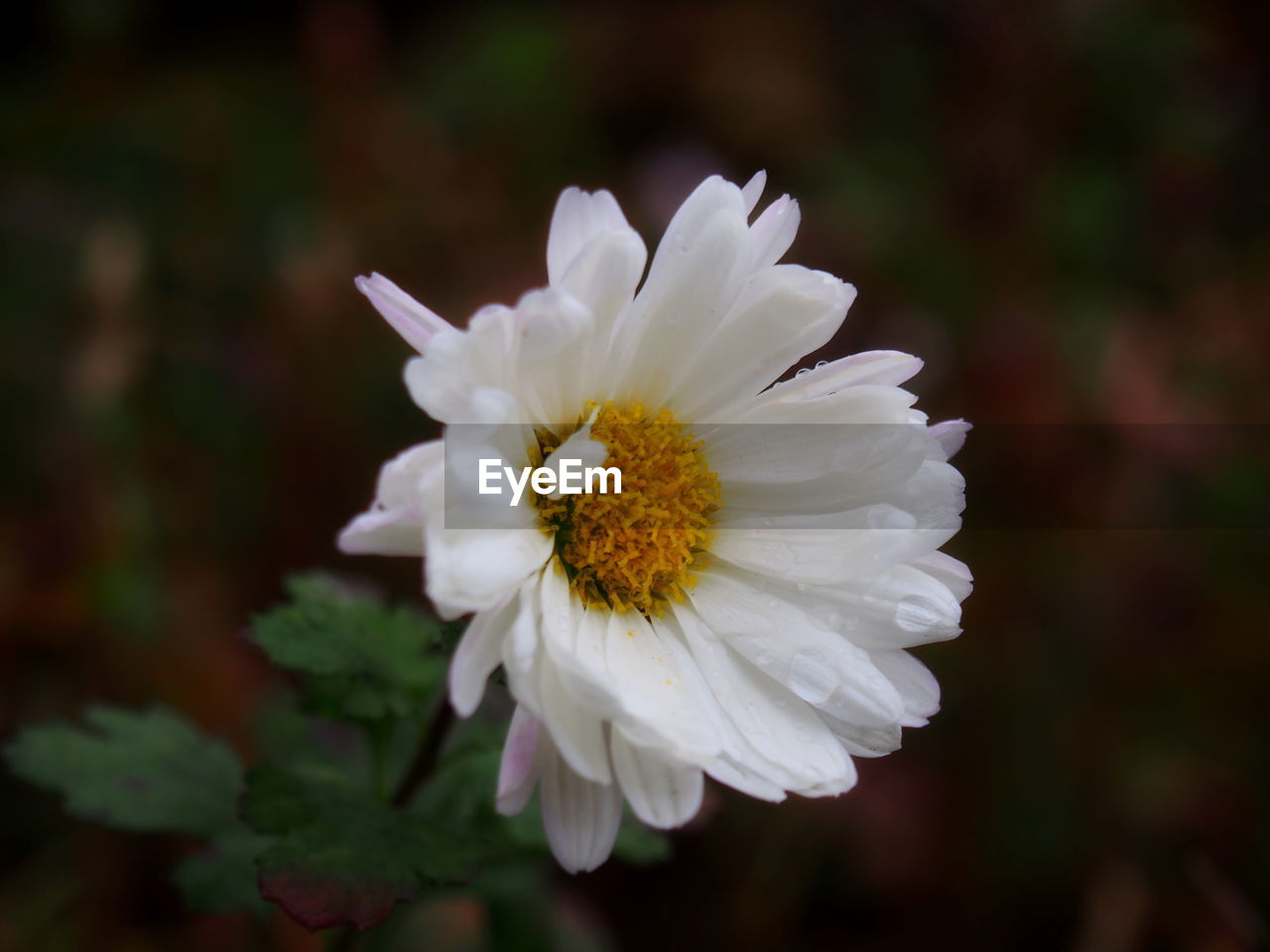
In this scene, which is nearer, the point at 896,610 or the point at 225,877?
the point at 896,610

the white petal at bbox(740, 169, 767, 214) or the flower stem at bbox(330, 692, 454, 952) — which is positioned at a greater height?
the white petal at bbox(740, 169, 767, 214)

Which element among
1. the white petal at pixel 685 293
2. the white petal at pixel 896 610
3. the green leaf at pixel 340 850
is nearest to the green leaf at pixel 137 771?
the green leaf at pixel 340 850

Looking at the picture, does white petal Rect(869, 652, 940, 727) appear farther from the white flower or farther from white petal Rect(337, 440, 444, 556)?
white petal Rect(337, 440, 444, 556)

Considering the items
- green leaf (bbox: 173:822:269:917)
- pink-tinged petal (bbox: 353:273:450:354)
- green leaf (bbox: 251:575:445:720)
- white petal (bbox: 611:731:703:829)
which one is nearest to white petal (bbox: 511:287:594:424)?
pink-tinged petal (bbox: 353:273:450:354)

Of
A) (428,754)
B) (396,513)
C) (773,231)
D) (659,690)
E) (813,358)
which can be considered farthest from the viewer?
(813,358)

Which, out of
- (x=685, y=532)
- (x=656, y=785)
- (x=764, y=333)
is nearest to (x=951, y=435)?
(x=764, y=333)

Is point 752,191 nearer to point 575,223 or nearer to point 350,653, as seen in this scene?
point 575,223
